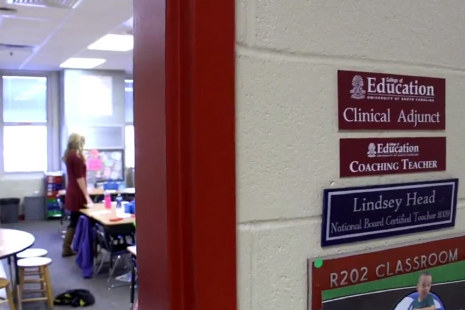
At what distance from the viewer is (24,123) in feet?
32.9

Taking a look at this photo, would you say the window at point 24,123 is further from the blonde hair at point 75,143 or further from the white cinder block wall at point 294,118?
the white cinder block wall at point 294,118

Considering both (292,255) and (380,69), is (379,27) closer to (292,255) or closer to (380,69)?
(380,69)

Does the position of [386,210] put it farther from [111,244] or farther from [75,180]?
[75,180]

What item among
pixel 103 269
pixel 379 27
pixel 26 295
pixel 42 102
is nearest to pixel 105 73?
pixel 42 102

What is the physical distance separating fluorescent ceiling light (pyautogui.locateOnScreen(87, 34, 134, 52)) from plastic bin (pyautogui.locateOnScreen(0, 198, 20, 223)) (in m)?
3.90

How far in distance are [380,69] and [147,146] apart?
19.0 inches

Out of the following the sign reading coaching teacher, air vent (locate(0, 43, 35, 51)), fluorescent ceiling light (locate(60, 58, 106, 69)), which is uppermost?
fluorescent ceiling light (locate(60, 58, 106, 69))

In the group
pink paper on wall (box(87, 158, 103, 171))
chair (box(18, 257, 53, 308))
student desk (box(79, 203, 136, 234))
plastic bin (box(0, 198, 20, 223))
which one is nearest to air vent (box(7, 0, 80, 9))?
student desk (box(79, 203, 136, 234))

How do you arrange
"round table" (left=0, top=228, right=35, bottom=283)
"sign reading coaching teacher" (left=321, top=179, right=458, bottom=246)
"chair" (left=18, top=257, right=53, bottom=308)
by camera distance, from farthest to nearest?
"chair" (left=18, top=257, right=53, bottom=308) → "round table" (left=0, top=228, right=35, bottom=283) → "sign reading coaching teacher" (left=321, top=179, right=458, bottom=246)

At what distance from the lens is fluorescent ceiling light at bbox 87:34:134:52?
6547 millimetres

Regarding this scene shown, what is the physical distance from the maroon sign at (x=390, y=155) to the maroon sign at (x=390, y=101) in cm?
3

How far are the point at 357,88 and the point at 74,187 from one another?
19.9 ft

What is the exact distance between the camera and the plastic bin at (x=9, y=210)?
30.6 ft

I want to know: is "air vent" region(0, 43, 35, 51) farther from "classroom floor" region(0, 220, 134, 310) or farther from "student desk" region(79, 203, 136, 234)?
"classroom floor" region(0, 220, 134, 310)
